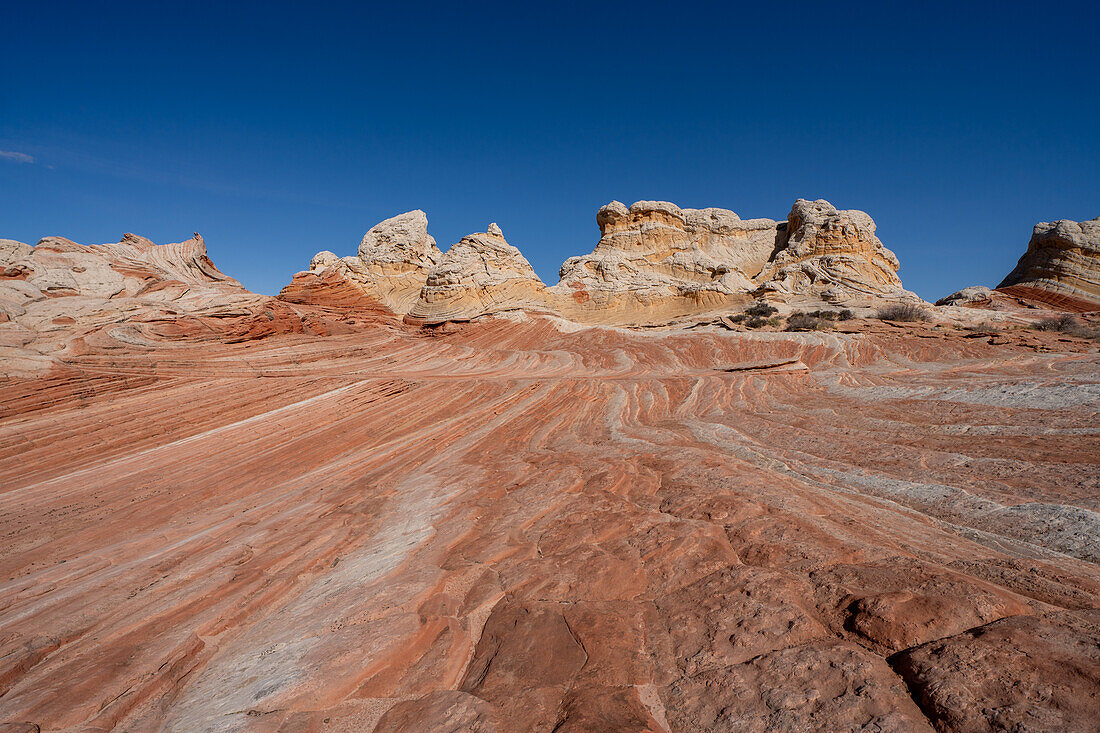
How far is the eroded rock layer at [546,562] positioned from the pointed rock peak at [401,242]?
27940 millimetres

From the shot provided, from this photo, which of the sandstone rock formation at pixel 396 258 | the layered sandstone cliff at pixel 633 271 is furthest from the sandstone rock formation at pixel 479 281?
the sandstone rock formation at pixel 396 258

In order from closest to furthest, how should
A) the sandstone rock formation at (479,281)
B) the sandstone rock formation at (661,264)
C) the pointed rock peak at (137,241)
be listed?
the pointed rock peak at (137,241) → the sandstone rock formation at (479,281) → the sandstone rock formation at (661,264)

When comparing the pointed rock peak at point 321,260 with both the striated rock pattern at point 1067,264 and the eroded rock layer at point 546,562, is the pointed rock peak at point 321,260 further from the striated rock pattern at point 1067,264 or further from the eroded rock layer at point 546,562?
the striated rock pattern at point 1067,264

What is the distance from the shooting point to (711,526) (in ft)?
9.99

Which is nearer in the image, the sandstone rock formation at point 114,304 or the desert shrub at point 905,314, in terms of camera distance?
the sandstone rock formation at point 114,304

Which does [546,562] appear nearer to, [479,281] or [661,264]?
[479,281]

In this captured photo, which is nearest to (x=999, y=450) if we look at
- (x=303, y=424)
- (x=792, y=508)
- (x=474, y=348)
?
(x=792, y=508)

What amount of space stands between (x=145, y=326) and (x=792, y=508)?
12390mm

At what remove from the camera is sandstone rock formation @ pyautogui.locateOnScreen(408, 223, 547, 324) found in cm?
2809

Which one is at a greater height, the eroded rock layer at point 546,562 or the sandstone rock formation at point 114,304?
the sandstone rock formation at point 114,304

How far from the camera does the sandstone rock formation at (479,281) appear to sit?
28094mm

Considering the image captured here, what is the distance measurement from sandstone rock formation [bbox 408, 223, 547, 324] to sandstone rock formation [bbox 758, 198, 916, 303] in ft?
51.6

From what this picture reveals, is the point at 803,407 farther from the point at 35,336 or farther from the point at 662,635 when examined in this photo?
the point at 35,336

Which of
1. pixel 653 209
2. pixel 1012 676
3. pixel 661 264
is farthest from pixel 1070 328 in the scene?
pixel 653 209
